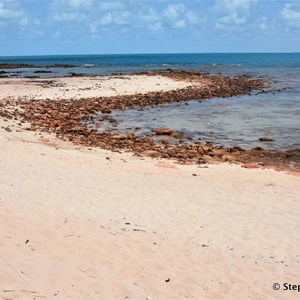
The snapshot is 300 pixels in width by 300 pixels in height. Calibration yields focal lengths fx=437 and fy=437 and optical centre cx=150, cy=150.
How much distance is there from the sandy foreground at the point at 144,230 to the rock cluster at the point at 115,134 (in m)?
1.57

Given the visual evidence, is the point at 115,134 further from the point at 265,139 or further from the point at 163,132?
the point at 265,139

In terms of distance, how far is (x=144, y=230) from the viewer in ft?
23.8

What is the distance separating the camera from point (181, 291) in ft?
17.8

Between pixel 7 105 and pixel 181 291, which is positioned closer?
pixel 181 291

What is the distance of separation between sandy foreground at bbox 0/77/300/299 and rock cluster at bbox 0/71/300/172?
1.57 meters

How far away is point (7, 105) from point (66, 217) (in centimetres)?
1616

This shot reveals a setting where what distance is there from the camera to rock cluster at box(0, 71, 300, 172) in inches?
523

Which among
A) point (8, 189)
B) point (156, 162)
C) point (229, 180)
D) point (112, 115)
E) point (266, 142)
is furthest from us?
point (112, 115)

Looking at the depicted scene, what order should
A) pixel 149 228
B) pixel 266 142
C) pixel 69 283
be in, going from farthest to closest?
1. pixel 266 142
2. pixel 149 228
3. pixel 69 283

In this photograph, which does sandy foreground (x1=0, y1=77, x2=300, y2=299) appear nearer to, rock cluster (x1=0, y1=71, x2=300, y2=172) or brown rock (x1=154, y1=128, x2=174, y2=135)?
rock cluster (x1=0, y1=71, x2=300, y2=172)

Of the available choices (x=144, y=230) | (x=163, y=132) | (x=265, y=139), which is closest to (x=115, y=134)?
(x=163, y=132)

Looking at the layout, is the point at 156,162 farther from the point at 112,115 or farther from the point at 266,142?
the point at 112,115

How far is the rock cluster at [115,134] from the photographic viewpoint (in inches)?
523

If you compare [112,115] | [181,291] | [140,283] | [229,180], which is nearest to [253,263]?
[181,291]
